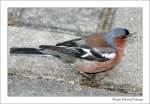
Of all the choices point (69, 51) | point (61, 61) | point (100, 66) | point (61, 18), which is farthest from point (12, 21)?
point (100, 66)

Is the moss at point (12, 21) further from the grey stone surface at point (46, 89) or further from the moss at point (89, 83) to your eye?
the moss at point (89, 83)

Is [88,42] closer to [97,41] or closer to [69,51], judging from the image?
[97,41]

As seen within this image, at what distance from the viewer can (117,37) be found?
6.06 metres

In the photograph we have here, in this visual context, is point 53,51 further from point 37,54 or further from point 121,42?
point 121,42

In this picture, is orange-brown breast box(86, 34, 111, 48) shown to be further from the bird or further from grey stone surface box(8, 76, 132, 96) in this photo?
grey stone surface box(8, 76, 132, 96)

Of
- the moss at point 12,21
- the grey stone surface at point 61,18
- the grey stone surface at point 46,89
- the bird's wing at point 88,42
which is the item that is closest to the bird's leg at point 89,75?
the grey stone surface at point 46,89

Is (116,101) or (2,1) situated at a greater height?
(2,1)

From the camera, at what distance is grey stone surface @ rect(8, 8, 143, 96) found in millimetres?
5891

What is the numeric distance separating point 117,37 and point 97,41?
22cm

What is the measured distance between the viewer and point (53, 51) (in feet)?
19.7

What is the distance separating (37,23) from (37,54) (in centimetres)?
66

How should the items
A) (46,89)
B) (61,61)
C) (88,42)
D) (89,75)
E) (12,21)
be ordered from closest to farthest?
1. (46,89)
2. (88,42)
3. (89,75)
4. (61,61)
5. (12,21)

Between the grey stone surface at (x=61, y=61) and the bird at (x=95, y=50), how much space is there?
170 millimetres

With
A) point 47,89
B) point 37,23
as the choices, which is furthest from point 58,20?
point 47,89
